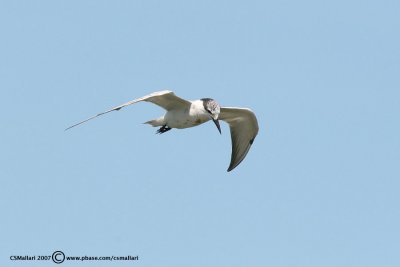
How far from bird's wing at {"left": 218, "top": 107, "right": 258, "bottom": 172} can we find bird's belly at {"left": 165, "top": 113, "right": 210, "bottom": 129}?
269 cm

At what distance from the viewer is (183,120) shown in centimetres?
1941

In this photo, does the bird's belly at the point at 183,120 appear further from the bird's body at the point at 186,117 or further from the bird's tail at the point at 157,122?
the bird's tail at the point at 157,122

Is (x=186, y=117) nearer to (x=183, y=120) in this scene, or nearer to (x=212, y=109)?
(x=183, y=120)

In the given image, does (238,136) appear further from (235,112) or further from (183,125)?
(183,125)

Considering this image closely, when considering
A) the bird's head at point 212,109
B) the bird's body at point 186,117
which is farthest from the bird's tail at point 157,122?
the bird's head at point 212,109

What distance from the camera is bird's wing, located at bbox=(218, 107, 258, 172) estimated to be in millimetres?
22297

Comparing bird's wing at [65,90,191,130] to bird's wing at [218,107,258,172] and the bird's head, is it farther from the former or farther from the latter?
bird's wing at [218,107,258,172]

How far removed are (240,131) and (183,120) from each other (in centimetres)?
387

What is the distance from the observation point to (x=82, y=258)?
1602cm

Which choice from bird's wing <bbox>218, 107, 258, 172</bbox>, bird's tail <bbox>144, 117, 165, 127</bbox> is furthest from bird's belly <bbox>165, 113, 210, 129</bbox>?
bird's wing <bbox>218, 107, 258, 172</bbox>

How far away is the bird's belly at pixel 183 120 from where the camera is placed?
1932 centimetres

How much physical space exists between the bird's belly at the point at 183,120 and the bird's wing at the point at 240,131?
2.69 m

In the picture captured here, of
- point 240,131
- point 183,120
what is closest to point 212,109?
point 183,120

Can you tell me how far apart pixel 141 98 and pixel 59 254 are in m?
4.78
